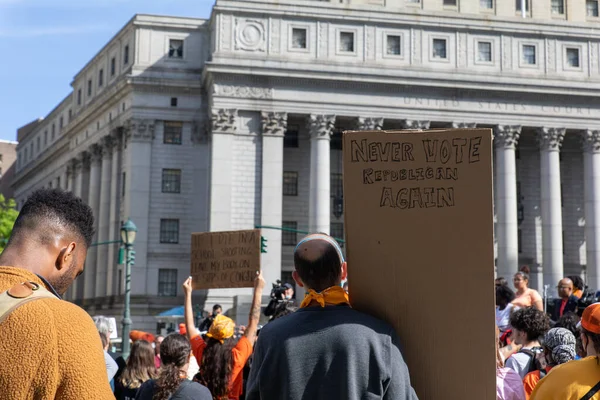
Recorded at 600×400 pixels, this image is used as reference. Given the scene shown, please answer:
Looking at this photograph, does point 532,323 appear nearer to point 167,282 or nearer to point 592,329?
point 592,329

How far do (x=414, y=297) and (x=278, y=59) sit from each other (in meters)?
49.6

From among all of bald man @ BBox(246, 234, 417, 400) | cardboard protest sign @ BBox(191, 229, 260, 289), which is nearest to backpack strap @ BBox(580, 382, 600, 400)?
bald man @ BBox(246, 234, 417, 400)

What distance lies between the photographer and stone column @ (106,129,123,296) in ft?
192

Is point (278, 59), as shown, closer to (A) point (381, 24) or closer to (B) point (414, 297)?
(A) point (381, 24)

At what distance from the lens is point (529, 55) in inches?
2264

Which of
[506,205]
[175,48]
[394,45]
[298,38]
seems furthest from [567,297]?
[175,48]

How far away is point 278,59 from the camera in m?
53.7

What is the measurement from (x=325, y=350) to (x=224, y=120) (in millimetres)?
48208

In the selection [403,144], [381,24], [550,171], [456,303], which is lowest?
[456,303]

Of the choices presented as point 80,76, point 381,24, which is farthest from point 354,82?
point 80,76

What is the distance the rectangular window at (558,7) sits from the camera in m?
61.9

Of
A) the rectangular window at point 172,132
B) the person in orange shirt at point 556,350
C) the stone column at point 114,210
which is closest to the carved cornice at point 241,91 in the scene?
the rectangular window at point 172,132

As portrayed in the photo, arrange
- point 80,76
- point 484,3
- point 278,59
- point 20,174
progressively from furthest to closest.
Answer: point 20,174, point 80,76, point 484,3, point 278,59

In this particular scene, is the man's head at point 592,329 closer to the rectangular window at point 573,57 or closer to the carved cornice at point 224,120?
the carved cornice at point 224,120
